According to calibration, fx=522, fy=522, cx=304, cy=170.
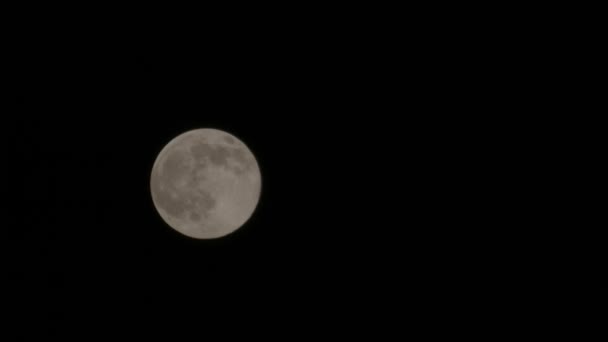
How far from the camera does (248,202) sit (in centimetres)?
495

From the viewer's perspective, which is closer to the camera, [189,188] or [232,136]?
[189,188]

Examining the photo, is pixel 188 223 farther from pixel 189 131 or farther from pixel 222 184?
pixel 189 131

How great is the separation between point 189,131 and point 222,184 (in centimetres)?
67

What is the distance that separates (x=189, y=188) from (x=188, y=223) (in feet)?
1.22

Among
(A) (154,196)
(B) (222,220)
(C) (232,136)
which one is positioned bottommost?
(B) (222,220)

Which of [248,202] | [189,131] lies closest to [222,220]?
[248,202]

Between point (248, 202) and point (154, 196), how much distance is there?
92 centimetres

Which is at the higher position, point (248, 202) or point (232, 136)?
point (232, 136)

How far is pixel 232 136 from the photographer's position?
508cm

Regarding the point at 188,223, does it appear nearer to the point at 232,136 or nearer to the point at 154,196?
the point at 154,196

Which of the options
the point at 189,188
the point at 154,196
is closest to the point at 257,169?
the point at 189,188

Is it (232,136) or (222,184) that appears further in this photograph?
(232,136)

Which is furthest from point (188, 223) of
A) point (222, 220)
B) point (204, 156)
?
point (204, 156)

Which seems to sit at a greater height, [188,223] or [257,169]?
[257,169]
